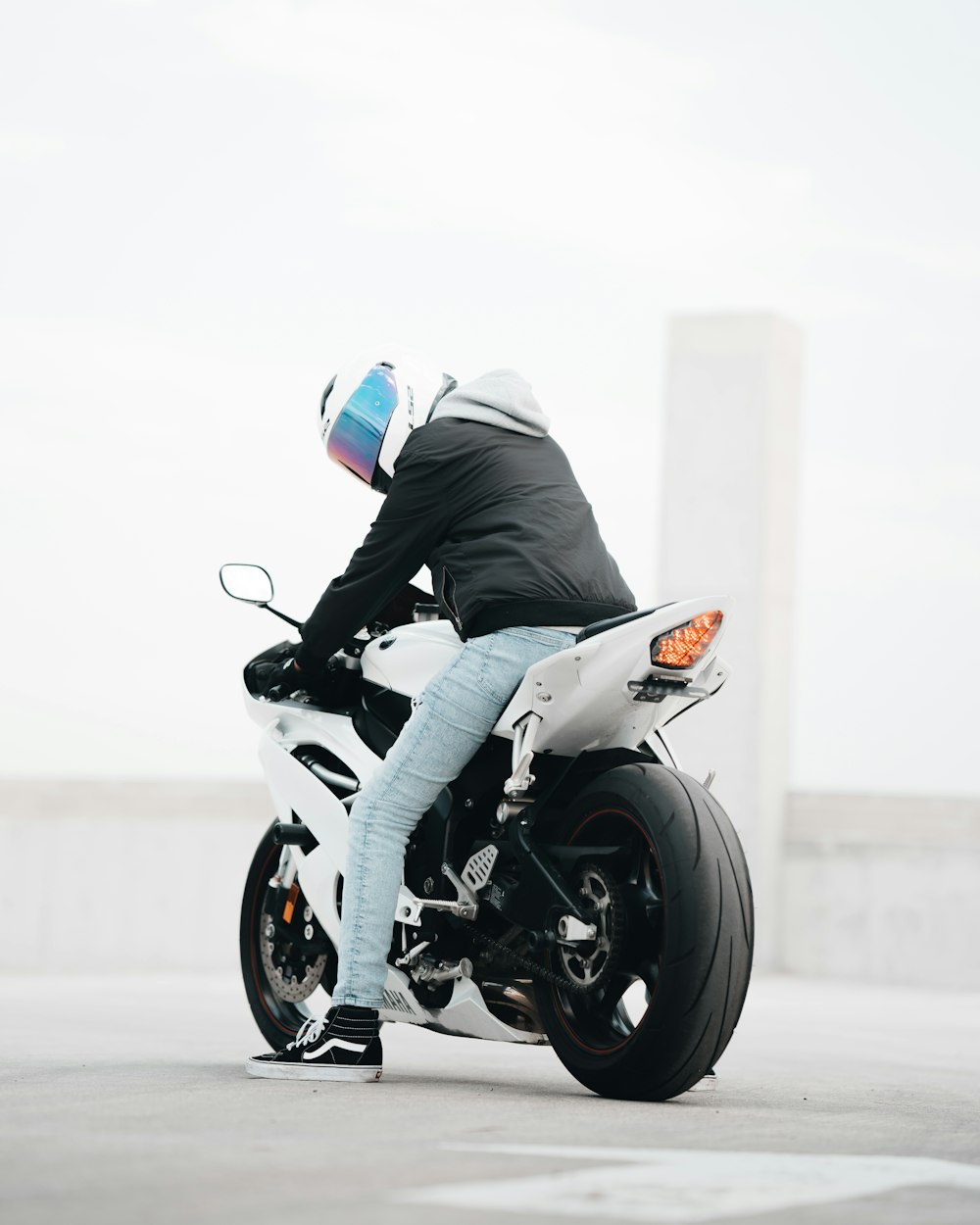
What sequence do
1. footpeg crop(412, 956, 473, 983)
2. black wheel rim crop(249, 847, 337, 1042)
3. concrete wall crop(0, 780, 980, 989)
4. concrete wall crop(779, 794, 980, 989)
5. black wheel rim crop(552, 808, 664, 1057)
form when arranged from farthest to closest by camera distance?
concrete wall crop(0, 780, 980, 989) < concrete wall crop(779, 794, 980, 989) < black wheel rim crop(249, 847, 337, 1042) < footpeg crop(412, 956, 473, 983) < black wheel rim crop(552, 808, 664, 1057)

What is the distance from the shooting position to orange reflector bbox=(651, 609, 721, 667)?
3.96 meters

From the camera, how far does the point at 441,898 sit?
14.3ft

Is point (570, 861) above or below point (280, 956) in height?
above

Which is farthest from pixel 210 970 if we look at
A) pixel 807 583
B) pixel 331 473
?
pixel 331 473

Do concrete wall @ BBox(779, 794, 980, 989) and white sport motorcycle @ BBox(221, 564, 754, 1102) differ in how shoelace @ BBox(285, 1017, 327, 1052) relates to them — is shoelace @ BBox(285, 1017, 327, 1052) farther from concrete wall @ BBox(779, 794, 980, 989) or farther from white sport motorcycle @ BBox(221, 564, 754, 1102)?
concrete wall @ BBox(779, 794, 980, 989)

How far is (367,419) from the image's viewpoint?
15.8ft

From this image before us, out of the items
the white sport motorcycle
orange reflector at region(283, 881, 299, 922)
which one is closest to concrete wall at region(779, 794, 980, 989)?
orange reflector at region(283, 881, 299, 922)

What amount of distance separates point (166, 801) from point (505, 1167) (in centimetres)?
1350

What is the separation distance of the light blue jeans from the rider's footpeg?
5.9 inches

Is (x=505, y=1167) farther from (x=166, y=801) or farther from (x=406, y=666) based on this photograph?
(x=166, y=801)

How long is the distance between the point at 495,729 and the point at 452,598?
334 mm

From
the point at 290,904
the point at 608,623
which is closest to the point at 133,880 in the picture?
the point at 290,904

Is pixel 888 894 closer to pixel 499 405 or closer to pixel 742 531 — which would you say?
pixel 742 531

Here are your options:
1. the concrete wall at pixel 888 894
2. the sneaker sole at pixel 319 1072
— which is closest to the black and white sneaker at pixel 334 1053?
the sneaker sole at pixel 319 1072
